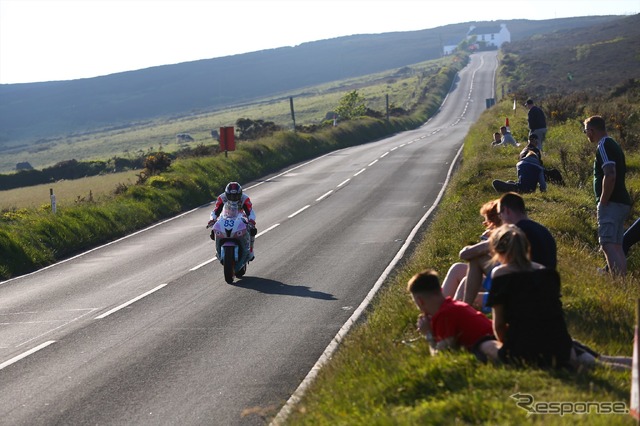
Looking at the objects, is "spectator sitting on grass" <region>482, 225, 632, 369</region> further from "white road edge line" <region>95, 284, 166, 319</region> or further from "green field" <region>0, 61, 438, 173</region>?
"green field" <region>0, 61, 438, 173</region>

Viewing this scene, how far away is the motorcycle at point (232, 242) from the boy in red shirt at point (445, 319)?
856 cm

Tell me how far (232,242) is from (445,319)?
346 inches

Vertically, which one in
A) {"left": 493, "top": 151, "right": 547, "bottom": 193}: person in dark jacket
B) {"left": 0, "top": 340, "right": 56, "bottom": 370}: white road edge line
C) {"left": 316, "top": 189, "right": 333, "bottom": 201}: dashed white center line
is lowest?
{"left": 316, "top": 189, "right": 333, "bottom": 201}: dashed white center line

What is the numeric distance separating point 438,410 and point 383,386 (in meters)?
0.99

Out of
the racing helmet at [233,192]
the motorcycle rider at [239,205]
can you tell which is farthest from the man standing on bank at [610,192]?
the racing helmet at [233,192]

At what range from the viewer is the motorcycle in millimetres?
15539

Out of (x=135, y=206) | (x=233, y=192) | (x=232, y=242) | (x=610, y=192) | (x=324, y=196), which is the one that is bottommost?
(x=324, y=196)

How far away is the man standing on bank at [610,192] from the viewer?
11141 millimetres

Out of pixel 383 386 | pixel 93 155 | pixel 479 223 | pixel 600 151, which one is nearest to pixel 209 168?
pixel 479 223

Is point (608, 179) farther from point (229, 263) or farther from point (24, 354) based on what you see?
point (24, 354)

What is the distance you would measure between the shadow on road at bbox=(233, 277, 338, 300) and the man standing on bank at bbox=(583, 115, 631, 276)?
407 cm

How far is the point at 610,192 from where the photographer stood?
1133 cm

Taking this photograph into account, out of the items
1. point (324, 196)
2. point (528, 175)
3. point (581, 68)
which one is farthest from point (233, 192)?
point (581, 68)

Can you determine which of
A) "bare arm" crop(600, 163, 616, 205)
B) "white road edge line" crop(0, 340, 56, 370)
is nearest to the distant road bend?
"white road edge line" crop(0, 340, 56, 370)
